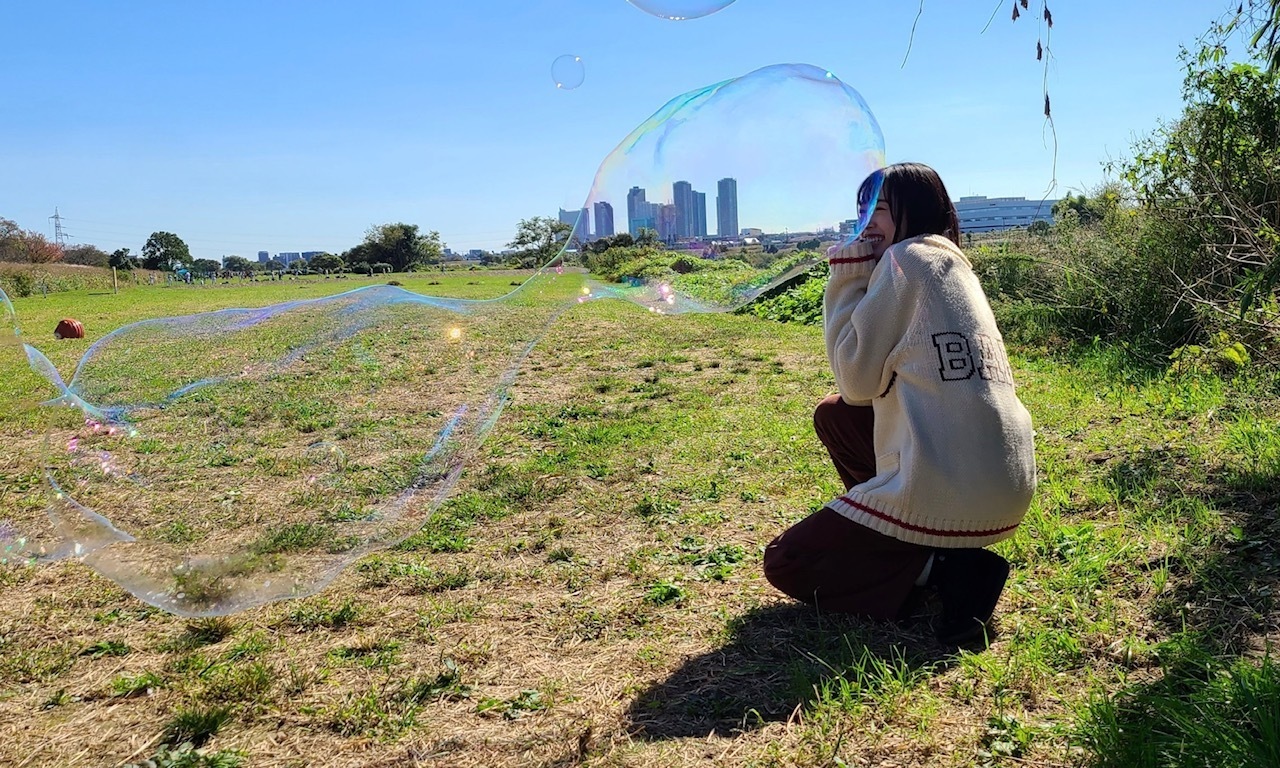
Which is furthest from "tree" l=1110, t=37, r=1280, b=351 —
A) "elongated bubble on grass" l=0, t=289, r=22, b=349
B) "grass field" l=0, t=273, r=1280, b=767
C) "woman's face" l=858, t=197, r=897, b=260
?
"elongated bubble on grass" l=0, t=289, r=22, b=349

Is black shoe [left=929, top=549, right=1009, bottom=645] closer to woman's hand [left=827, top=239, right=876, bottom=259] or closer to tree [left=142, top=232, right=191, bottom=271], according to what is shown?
woman's hand [left=827, top=239, right=876, bottom=259]

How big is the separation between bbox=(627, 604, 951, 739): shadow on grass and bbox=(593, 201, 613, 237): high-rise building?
2077 millimetres

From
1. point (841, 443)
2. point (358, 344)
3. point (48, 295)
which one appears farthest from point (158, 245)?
point (841, 443)

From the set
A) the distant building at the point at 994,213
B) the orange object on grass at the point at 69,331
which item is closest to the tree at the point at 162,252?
the orange object on grass at the point at 69,331

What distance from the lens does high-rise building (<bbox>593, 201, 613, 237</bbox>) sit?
407cm

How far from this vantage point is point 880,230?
114 inches

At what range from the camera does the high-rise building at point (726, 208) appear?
3938 mm

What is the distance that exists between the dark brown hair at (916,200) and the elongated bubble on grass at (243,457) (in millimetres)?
1687

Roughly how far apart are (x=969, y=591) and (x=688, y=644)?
1.01 m

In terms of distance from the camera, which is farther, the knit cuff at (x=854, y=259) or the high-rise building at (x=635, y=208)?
the high-rise building at (x=635, y=208)

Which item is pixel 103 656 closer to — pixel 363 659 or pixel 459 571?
pixel 363 659

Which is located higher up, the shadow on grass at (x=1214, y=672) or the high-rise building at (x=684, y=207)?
the high-rise building at (x=684, y=207)

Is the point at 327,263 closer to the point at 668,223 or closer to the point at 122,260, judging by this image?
the point at 122,260

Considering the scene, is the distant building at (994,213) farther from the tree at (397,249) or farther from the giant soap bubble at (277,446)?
the tree at (397,249)
